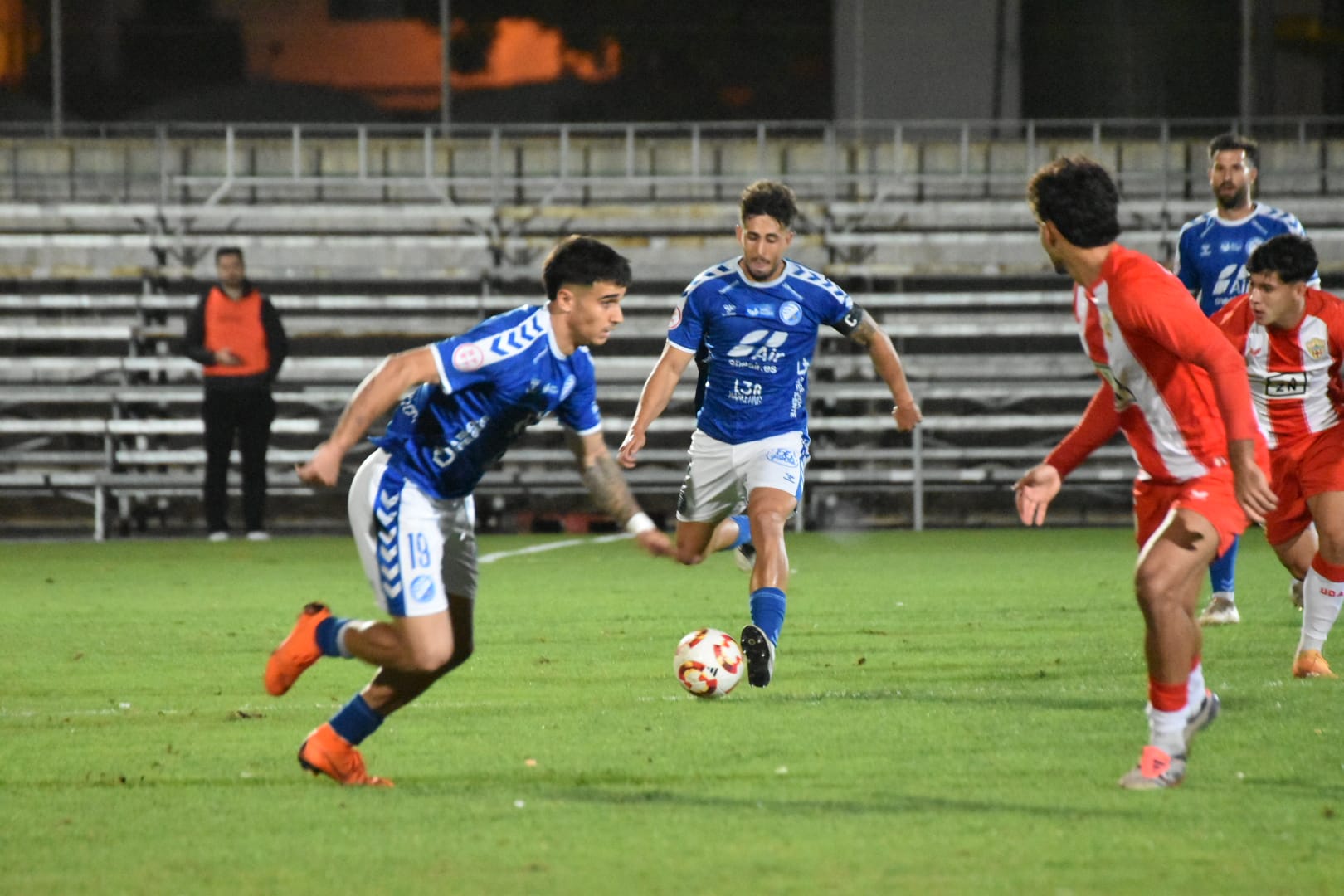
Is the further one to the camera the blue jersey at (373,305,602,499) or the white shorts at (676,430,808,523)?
the white shorts at (676,430,808,523)

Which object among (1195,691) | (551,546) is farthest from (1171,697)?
(551,546)

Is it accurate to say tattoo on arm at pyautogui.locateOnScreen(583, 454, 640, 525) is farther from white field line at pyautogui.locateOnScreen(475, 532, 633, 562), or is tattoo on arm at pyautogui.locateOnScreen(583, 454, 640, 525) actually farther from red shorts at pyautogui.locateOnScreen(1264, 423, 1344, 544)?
white field line at pyautogui.locateOnScreen(475, 532, 633, 562)

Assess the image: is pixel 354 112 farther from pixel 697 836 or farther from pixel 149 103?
pixel 697 836

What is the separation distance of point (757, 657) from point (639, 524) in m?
1.64

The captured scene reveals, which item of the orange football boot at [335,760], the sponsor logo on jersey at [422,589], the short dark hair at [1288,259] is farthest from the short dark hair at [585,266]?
the short dark hair at [1288,259]

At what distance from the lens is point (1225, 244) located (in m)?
9.41

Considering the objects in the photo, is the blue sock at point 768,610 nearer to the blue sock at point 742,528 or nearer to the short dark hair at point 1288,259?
the blue sock at point 742,528

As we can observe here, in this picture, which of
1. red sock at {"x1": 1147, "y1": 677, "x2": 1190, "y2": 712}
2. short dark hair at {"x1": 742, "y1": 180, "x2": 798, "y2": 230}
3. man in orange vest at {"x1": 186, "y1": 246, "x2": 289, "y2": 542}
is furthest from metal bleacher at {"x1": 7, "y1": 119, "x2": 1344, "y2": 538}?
red sock at {"x1": 1147, "y1": 677, "x2": 1190, "y2": 712}

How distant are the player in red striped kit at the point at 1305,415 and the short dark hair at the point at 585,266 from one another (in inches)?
127

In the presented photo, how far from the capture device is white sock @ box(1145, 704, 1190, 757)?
5141mm

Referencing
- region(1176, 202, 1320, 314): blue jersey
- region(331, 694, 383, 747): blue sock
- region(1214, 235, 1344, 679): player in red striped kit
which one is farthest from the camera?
region(1176, 202, 1320, 314): blue jersey

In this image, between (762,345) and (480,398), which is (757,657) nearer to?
(762,345)

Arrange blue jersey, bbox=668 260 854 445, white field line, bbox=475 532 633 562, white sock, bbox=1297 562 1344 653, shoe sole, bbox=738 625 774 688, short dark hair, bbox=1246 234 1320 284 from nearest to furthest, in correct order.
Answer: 1. shoe sole, bbox=738 625 774 688
2. short dark hair, bbox=1246 234 1320 284
3. white sock, bbox=1297 562 1344 653
4. blue jersey, bbox=668 260 854 445
5. white field line, bbox=475 532 633 562

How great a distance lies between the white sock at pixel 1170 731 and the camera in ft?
16.9
